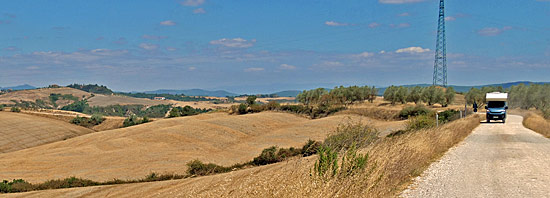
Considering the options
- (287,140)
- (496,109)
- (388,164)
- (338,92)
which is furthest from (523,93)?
(388,164)

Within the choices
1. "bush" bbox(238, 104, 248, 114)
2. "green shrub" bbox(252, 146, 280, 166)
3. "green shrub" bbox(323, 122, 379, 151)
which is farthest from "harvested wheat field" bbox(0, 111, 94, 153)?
"green shrub" bbox(323, 122, 379, 151)

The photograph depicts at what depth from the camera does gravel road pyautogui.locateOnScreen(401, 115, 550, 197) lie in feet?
31.5

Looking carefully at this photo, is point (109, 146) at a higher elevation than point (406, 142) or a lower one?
lower

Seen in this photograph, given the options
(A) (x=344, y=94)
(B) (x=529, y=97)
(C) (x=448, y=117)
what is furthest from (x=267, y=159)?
(A) (x=344, y=94)

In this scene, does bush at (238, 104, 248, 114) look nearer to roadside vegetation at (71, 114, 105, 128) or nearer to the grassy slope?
roadside vegetation at (71, 114, 105, 128)

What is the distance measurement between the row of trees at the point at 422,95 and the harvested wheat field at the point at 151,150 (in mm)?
48054

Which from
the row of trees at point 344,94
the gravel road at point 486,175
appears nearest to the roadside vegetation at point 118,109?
the row of trees at point 344,94

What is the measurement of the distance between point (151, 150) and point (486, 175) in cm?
3619

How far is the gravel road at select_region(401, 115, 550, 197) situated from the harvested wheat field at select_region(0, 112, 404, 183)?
7.53 m

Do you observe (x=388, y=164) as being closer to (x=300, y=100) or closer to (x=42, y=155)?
(x=42, y=155)

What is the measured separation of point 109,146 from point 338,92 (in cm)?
7865

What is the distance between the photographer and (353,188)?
7426 millimetres

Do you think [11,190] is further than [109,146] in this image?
No

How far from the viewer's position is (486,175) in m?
11.9
